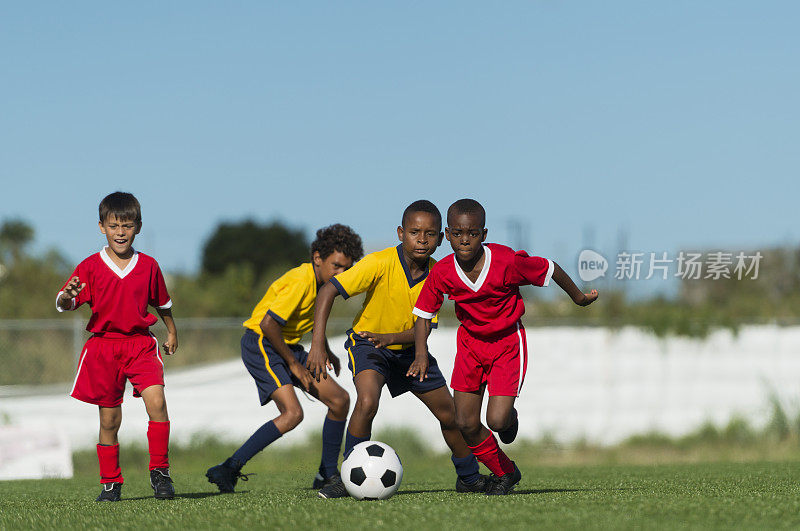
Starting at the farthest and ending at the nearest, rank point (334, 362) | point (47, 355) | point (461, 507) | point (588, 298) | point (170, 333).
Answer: point (47, 355) → point (334, 362) → point (170, 333) → point (588, 298) → point (461, 507)

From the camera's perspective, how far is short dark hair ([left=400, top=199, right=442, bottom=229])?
6.13 meters

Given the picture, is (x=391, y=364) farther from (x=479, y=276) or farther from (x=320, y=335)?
(x=479, y=276)

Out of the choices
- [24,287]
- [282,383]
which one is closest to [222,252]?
[24,287]

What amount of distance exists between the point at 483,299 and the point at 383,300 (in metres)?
0.79

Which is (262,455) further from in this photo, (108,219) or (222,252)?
(222,252)

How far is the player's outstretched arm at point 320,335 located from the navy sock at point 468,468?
1.16 m

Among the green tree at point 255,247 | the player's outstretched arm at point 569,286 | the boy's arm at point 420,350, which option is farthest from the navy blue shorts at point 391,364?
the green tree at point 255,247

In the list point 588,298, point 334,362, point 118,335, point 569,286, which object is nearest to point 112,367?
point 118,335

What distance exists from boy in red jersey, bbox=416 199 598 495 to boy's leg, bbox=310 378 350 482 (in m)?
1.13

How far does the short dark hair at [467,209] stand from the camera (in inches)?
230

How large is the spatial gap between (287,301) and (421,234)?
54.9 inches

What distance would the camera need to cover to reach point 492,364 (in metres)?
5.94

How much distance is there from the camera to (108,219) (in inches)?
239

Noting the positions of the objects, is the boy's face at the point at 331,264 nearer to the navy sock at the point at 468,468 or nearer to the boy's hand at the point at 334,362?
the boy's hand at the point at 334,362
